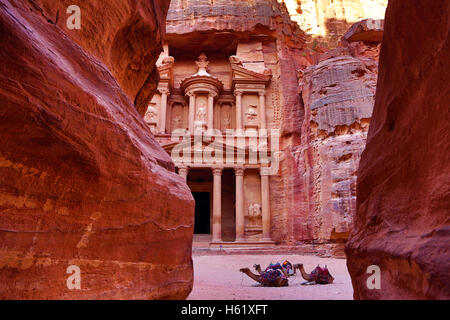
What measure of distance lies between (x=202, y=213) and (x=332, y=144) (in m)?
12.0

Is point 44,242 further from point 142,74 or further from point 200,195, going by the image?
point 200,195

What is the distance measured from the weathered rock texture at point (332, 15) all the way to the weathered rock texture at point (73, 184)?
1140 inches

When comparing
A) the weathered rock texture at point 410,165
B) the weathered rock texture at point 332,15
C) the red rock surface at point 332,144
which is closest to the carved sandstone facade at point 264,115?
the red rock surface at point 332,144

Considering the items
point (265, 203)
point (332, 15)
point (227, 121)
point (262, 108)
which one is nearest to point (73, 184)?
point (265, 203)

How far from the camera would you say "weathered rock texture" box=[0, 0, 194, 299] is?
79.7 inches

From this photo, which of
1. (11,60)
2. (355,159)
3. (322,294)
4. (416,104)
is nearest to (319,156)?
(355,159)

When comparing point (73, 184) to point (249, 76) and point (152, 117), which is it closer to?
point (152, 117)

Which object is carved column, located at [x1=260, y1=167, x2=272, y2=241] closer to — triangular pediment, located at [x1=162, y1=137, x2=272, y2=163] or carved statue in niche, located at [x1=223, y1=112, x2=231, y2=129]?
triangular pediment, located at [x1=162, y1=137, x2=272, y2=163]

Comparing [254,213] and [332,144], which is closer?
[332,144]

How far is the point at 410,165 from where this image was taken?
222 centimetres

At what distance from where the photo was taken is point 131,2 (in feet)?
16.0

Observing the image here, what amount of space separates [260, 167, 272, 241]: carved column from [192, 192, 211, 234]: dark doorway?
4984 mm
